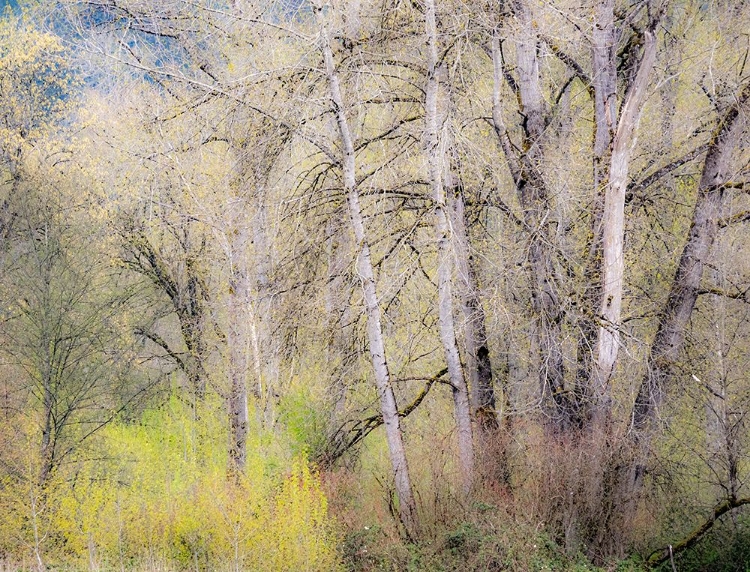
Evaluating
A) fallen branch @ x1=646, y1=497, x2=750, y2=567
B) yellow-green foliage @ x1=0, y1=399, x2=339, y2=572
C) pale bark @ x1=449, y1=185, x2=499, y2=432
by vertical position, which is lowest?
fallen branch @ x1=646, y1=497, x2=750, y2=567

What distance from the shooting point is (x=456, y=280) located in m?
12.1

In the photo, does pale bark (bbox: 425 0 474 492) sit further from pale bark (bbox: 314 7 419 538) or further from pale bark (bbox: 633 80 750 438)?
pale bark (bbox: 633 80 750 438)

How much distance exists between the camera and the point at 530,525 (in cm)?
1064

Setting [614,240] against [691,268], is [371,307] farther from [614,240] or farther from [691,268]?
[691,268]

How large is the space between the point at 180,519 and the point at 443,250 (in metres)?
7.53

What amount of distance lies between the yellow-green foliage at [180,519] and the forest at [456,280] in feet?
0.26

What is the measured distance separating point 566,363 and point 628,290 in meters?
1.52

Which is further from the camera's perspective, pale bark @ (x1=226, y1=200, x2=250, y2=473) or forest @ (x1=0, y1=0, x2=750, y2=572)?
pale bark @ (x1=226, y1=200, x2=250, y2=473)

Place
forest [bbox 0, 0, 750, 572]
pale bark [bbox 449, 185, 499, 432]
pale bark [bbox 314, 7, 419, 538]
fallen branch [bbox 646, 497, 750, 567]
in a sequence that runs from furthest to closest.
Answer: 1. pale bark [bbox 449, 185, 499, 432]
2. pale bark [bbox 314, 7, 419, 538]
3. forest [bbox 0, 0, 750, 572]
4. fallen branch [bbox 646, 497, 750, 567]

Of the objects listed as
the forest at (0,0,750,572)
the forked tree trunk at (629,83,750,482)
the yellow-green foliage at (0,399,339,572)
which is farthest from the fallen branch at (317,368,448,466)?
the forked tree trunk at (629,83,750,482)

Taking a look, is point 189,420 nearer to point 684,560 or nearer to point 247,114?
point 247,114

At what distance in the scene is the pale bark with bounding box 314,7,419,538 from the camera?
11031mm

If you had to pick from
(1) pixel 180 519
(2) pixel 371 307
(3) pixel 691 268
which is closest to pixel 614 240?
(3) pixel 691 268

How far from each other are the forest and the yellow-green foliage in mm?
79
